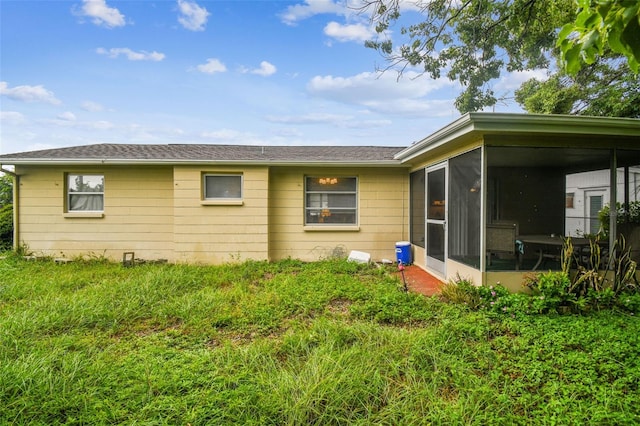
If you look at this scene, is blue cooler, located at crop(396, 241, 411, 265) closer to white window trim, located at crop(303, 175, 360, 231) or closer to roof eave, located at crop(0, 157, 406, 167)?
white window trim, located at crop(303, 175, 360, 231)

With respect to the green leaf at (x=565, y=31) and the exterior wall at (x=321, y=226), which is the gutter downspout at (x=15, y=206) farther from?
the green leaf at (x=565, y=31)

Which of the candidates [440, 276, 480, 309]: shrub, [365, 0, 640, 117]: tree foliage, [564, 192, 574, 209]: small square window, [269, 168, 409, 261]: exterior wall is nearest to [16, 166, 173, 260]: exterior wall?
[269, 168, 409, 261]: exterior wall

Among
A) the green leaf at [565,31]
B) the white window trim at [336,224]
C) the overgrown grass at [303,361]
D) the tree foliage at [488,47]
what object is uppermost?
the tree foliage at [488,47]

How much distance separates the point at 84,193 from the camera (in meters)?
7.71

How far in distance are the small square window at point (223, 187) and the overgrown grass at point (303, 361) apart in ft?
10.8

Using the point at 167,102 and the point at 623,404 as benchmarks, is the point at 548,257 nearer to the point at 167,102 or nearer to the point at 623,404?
the point at 623,404

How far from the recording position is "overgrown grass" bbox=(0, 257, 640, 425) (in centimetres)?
217

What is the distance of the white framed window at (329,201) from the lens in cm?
787

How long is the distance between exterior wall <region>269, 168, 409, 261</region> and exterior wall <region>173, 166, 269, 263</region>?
42 cm

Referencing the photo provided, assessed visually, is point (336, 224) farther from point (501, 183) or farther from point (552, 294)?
point (552, 294)

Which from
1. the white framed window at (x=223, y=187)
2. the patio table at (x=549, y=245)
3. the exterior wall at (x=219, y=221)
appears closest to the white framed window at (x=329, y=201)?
the exterior wall at (x=219, y=221)

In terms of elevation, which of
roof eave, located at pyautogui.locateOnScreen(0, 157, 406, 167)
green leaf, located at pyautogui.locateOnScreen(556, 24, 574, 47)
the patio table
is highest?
roof eave, located at pyautogui.locateOnScreen(0, 157, 406, 167)

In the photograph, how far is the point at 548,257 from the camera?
523 cm

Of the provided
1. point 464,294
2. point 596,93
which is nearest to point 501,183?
point 464,294
